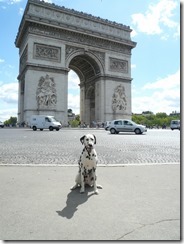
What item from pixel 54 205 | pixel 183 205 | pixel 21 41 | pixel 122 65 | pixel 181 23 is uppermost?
pixel 21 41

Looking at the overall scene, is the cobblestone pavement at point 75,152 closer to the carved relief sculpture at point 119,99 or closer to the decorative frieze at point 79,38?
the decorative frieze at point 79,38

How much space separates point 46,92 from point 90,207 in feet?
120

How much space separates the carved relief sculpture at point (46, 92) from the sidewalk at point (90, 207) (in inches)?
1320

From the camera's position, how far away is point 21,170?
244 inches

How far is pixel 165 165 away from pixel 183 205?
13.3 feet

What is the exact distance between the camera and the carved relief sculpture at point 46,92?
38562 millimetres

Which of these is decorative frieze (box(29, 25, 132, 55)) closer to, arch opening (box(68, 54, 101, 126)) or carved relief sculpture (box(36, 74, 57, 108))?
arch opening (box(68, 54, 101, 126))

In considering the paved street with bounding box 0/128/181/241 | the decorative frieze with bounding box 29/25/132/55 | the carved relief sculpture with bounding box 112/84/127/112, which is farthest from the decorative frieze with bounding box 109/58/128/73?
the paved street with bounding box 0/128/181/241

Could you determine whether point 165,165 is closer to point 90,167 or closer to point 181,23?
point 90,167

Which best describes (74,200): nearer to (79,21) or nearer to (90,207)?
(90,207)

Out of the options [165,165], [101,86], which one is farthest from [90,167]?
[101,86]

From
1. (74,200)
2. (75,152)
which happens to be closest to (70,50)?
(75,152)

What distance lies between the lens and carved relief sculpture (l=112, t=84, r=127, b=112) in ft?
150

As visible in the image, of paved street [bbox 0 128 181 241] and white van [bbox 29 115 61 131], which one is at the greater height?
white van [bbox 29 115 61 131]
